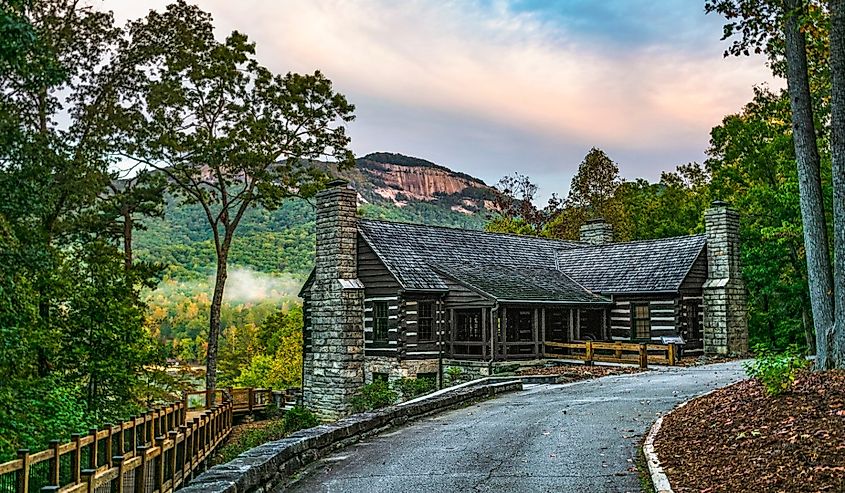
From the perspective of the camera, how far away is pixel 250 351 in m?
57.7

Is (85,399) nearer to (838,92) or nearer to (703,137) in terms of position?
(838,92)

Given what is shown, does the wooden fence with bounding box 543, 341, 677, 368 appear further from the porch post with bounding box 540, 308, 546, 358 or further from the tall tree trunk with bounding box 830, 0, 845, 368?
the tall tree trunk with bounding box 830, 0, 845, 368

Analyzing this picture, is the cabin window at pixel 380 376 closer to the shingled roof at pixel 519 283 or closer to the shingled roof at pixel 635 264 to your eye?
the shingled roof at pixel 519 283

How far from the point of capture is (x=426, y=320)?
92.5 ft

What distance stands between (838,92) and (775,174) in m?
26.0

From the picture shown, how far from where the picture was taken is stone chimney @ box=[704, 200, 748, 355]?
29.5 meters

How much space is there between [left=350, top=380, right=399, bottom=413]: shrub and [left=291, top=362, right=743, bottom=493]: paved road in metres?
7.11

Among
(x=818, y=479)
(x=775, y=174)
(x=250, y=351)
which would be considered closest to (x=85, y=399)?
(x=818, y=479)

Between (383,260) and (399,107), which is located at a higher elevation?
(399,107)

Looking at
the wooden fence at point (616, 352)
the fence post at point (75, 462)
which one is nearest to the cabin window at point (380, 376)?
the wooden fence at point (616, 352)

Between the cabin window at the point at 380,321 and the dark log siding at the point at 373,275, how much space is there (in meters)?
0.42

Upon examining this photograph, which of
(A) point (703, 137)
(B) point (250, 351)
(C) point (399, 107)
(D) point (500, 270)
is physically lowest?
(B) point (250, 351)

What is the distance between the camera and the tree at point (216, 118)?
28922 millimetres

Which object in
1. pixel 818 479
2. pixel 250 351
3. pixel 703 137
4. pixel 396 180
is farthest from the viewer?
pixel 396 180
